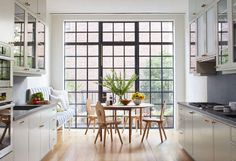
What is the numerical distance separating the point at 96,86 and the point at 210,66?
344 centimetres

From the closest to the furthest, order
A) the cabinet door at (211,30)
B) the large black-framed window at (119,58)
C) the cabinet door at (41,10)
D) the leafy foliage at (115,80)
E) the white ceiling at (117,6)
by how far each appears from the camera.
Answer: the cabinet door at (211,30)
the cabinet door at (41,10)
the white ceiling at (117,6)
the leafy foliage at (115,80)
the large black-framed window at (119,58)

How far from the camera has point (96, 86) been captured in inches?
307

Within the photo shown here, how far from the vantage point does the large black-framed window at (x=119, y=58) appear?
7.78 metres

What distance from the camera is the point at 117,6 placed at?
22.4 feet

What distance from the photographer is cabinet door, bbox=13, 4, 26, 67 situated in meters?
3.75

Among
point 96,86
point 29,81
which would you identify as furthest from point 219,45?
point 96,86

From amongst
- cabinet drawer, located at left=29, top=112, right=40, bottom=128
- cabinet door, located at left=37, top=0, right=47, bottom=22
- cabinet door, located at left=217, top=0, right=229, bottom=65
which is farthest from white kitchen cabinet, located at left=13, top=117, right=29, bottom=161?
cabinet door, located at left=217, top=0, right=229, bottom=65

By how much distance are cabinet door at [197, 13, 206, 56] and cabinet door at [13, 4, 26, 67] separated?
2.73 m

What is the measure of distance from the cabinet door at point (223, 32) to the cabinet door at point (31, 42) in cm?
273

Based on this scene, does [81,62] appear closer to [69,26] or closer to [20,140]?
[69,26]

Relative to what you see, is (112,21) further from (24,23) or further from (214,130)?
(214,130)

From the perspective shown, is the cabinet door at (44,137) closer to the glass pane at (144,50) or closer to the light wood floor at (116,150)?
the light wood floor at (116,150)

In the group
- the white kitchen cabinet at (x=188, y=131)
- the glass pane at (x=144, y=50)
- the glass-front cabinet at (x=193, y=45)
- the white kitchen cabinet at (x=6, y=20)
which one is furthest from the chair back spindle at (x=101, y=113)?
the white kitchen cabinet at (x=6, y=20)

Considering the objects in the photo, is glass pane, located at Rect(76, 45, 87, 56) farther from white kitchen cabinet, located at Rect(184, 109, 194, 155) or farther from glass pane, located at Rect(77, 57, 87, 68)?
white kitchen cabinet, located at Rect(184, 109, 194, 155)
